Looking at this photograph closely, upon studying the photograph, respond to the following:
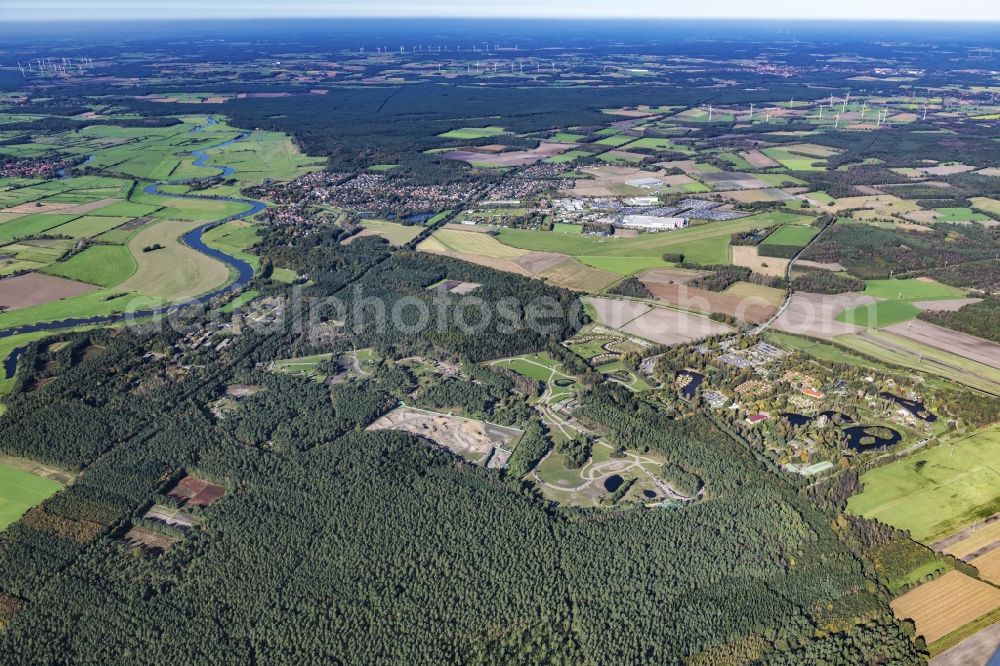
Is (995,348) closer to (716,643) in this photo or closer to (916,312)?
(916,312)

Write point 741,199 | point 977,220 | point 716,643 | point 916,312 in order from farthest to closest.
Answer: point 741,199
point 977,220
point 916,312
point 716,643

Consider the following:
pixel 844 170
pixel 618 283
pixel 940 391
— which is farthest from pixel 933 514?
pixel 844 170

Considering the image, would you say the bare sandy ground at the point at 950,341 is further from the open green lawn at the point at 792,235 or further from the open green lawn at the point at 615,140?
the open green lawn at the point at 615,140

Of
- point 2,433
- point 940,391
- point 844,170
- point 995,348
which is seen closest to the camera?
point 2,433

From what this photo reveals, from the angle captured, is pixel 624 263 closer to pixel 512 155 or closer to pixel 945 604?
pixel 945 604

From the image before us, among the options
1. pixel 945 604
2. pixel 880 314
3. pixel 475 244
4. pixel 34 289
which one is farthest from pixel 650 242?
pixel 34 289
